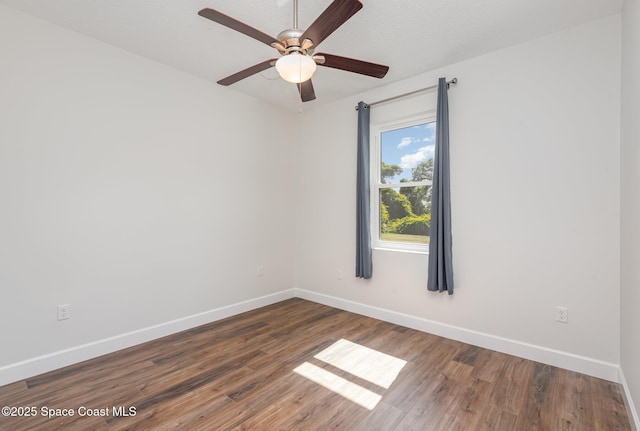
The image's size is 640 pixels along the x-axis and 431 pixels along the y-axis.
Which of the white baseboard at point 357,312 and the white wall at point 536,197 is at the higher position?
the white wall at point 536,197

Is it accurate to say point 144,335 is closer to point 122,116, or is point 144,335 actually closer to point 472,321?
point 122,116

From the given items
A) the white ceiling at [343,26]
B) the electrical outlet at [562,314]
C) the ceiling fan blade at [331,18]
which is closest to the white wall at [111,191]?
the white ceiling at [343,26]

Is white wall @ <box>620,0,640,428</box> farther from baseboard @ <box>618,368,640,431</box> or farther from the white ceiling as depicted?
the white ceiling

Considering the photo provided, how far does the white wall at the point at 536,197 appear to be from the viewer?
7.41ft

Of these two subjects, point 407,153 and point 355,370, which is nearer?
point 355,370

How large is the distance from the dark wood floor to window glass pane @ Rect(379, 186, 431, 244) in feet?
3.57

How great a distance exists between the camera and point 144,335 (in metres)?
2.87

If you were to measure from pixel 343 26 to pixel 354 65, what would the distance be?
21.7 inches

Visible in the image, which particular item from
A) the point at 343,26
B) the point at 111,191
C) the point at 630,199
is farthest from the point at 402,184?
the point at 111,191

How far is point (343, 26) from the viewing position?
2.36 metres

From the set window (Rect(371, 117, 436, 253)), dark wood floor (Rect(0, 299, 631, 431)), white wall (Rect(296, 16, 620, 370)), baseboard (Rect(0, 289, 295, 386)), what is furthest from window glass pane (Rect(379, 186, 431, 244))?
baseboard (Rect(0, 289, 295, 386))

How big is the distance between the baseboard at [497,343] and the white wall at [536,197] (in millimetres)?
36

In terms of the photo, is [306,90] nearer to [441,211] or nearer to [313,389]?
[441,211]

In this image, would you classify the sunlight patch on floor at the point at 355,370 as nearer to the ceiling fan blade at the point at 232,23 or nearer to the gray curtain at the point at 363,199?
the gray curtain at the point at 363,199
